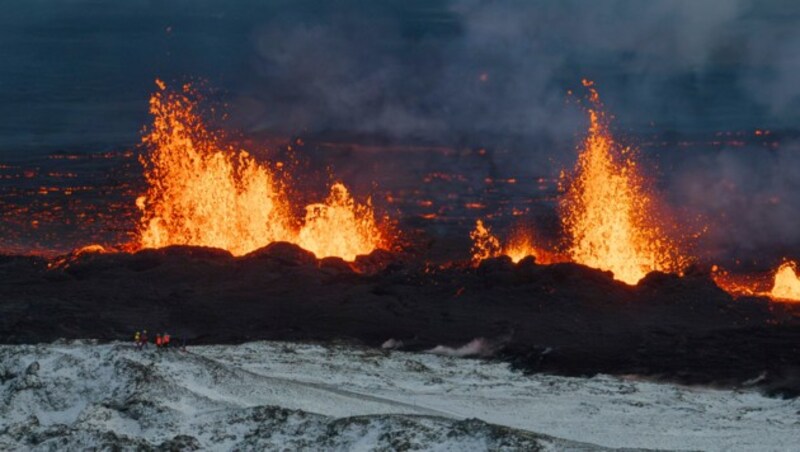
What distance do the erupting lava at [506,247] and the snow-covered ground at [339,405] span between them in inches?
748

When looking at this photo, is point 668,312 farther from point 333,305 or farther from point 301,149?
point 301,149

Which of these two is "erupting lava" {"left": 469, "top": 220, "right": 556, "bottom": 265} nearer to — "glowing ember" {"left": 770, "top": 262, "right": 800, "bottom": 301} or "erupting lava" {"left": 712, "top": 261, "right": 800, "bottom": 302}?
"erupting lava" {"left": 712, "top": 261, "right": 800, "bottom": 302}

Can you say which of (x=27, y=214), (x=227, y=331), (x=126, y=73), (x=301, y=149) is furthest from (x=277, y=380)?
(x=126, y=73)

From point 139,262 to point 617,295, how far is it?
1982 cm

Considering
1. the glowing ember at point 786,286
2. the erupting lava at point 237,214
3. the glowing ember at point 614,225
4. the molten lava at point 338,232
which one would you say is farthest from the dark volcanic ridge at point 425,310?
the erupting lava at point 237,214

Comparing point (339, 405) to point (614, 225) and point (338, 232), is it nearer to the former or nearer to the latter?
point (338, 232)

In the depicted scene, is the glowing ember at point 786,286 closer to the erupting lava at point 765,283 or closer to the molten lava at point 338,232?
the erupting lava at point 765,283

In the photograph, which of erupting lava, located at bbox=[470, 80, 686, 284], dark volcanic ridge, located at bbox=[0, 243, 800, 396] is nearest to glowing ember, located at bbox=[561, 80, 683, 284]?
erupting lava, located at bbox=[470, 80, 686, 284]

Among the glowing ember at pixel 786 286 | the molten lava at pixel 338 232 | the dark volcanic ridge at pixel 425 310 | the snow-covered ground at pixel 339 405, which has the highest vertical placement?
the molten lava at pixel 338 232

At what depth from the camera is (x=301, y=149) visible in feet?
319

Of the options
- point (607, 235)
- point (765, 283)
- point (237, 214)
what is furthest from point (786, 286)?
point (237, 214)

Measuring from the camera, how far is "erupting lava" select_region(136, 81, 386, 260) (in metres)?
67.6

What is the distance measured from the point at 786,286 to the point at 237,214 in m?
26.8

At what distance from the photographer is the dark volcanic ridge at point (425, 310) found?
48.1 metres
